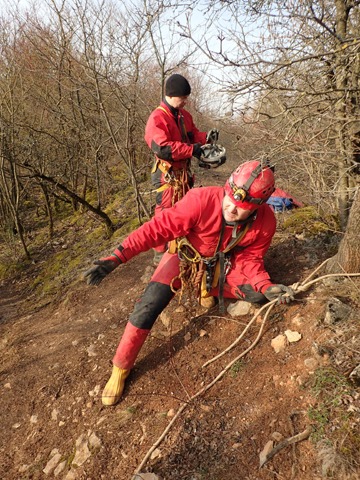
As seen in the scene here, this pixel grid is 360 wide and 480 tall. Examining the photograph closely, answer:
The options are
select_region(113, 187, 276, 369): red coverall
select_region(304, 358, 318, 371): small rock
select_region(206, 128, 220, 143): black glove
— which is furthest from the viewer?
select_region(206, 128, 220, 143): black glove

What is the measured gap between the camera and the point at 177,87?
12.1 feet

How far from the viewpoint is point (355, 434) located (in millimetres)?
1837

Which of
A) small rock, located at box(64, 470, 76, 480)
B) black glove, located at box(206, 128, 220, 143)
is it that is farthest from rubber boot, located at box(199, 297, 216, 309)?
black glove, located at box(206, 128, 220, 143)

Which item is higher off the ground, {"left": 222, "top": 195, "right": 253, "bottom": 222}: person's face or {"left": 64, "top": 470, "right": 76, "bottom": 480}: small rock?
{"left": 222, "top": 195, "right": 253, "bottom": 222}: person's face

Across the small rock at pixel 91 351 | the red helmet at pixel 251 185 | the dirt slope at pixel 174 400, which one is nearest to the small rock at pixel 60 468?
the dirt slope at pixel 174 400

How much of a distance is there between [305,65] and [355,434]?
10.0 feet

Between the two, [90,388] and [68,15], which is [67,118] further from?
[90,388]

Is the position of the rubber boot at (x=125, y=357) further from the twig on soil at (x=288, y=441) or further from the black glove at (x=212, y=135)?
the black glove at (x=212, y=135)

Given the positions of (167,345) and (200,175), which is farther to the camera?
(200,175)

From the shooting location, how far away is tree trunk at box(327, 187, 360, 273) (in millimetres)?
2615

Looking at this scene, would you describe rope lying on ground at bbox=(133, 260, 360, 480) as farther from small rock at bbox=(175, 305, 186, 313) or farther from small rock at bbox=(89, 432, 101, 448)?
small rock at bbox=(175, 305, 186, 313)

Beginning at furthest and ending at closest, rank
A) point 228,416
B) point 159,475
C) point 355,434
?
point 228,416, point 159,475, point 355,434

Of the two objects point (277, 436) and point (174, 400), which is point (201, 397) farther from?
point (277, 436)

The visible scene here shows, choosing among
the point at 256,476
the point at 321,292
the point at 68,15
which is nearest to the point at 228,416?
the point at 256,476
